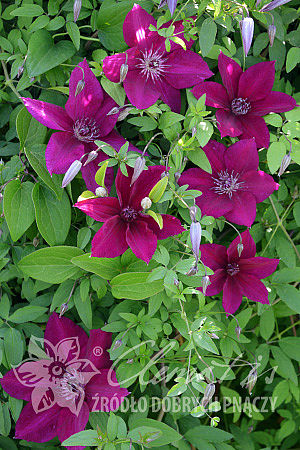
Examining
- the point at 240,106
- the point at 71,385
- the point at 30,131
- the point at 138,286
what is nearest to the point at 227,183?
the point at 240,106

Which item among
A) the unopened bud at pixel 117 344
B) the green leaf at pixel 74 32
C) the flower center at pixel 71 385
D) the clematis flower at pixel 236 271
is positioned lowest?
the flower center at pixel 71 385

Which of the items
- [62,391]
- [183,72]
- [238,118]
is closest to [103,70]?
[183,72]

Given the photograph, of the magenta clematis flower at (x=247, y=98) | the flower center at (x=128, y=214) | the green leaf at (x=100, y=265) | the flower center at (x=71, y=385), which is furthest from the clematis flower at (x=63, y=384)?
the magenta clematis flower at (x=247, y=98)

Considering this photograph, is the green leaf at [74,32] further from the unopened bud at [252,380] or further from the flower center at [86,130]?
the unopened bud at [252,380]

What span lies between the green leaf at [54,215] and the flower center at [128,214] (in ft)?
0.35

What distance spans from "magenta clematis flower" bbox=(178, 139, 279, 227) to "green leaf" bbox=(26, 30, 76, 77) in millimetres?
281

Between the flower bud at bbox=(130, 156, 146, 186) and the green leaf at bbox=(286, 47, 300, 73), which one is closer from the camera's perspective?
the flower bud at bbox=(130, 156, 146, 186)

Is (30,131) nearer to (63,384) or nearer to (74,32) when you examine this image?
(74,32)

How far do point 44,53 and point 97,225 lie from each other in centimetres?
30

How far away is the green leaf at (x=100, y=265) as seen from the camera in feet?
2.46

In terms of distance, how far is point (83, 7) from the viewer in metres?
0.83

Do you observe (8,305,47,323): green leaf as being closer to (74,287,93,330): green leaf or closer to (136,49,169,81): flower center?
(74,287,93,330): green leaf

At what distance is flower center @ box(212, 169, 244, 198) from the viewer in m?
0.83

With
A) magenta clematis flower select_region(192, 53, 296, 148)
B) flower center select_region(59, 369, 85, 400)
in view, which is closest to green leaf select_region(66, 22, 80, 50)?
magenta clematis flower select_region(192, 53, 296, 148)
